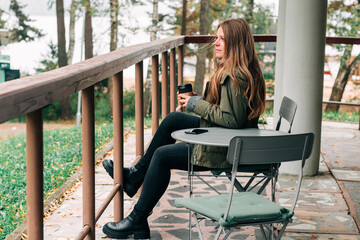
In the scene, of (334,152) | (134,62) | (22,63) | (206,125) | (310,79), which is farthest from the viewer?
(22,63)

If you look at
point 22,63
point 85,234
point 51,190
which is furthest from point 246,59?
point 22,63

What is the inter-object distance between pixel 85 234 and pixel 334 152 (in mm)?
4077

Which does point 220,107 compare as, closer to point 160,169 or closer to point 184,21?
point 160,169

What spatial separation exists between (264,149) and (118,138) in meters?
1.33

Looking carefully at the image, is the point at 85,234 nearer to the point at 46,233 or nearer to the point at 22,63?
the point at 46,233

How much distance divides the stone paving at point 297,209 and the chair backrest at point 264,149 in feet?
3.87

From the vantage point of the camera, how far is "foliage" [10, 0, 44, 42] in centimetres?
2777

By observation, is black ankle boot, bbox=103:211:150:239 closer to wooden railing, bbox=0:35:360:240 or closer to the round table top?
wooden railing, bbox=0:35:360:240

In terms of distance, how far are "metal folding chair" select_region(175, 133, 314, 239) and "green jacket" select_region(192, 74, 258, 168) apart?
0.46 meters

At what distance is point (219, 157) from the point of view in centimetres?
345

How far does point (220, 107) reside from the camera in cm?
352

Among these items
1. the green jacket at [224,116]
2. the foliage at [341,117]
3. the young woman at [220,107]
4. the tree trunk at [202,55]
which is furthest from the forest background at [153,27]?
the green jacket at [224,116]

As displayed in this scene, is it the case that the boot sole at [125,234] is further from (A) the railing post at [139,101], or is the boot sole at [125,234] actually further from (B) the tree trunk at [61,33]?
(B) the tree trunk at [61,33]

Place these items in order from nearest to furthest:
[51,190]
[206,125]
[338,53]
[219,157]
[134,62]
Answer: [219,157]
[206,125]
[134,62]
[51,190]
[338,53]
